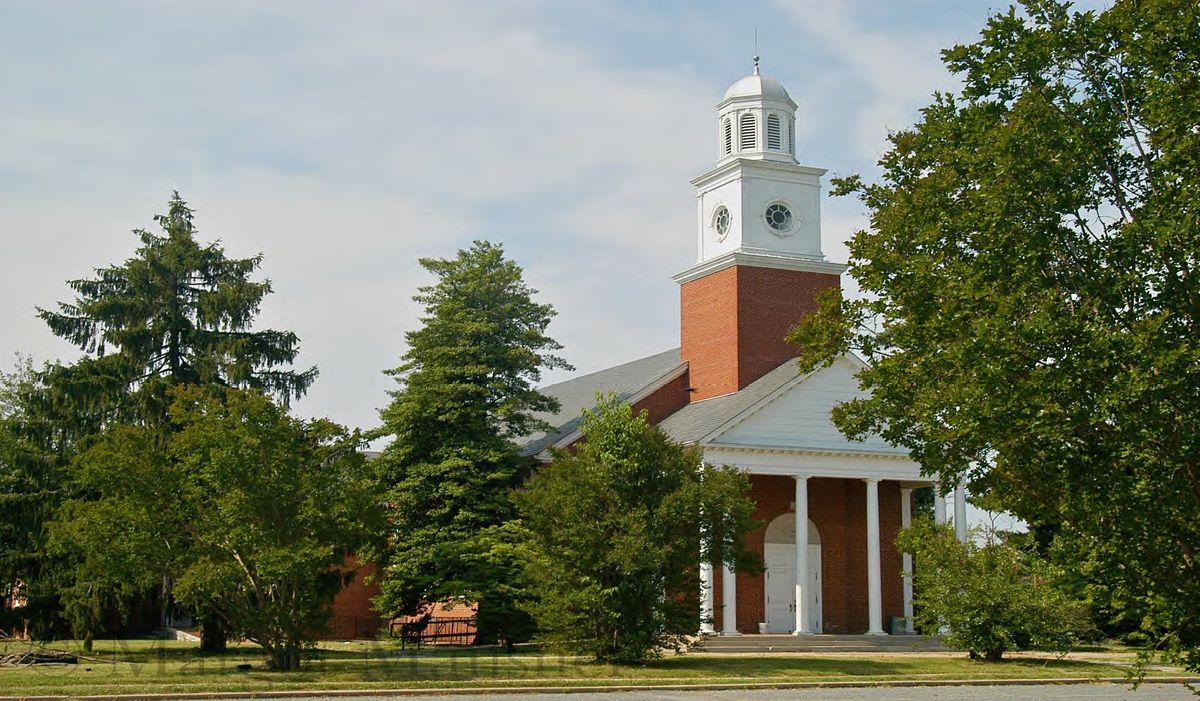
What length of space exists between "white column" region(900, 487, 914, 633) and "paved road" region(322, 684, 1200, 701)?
18.4 metres

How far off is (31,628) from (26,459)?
15.3ft

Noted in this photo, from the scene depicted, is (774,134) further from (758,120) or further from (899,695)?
(899,695)

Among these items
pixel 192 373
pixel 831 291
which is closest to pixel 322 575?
pixel 192 373

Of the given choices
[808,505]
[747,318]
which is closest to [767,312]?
[747,318]

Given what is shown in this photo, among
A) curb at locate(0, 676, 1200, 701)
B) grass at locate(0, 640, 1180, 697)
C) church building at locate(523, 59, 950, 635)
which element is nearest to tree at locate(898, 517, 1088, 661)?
grass at locate(0, 640, 1180, 697)

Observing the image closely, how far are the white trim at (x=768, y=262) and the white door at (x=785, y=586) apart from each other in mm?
9418

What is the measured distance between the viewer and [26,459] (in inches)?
1468

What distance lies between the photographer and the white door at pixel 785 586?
44781mm

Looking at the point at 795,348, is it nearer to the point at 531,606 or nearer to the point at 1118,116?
the point at 531,606

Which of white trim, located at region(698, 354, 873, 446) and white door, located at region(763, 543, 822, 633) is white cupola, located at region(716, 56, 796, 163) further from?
white door, located at region(763, 543, 822, 633)

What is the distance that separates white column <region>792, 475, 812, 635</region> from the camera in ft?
135

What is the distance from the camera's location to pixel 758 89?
47.1 metres

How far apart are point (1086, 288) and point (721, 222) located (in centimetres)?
3219

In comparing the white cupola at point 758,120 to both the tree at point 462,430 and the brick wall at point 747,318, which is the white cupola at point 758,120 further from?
the tree at point 462,430
